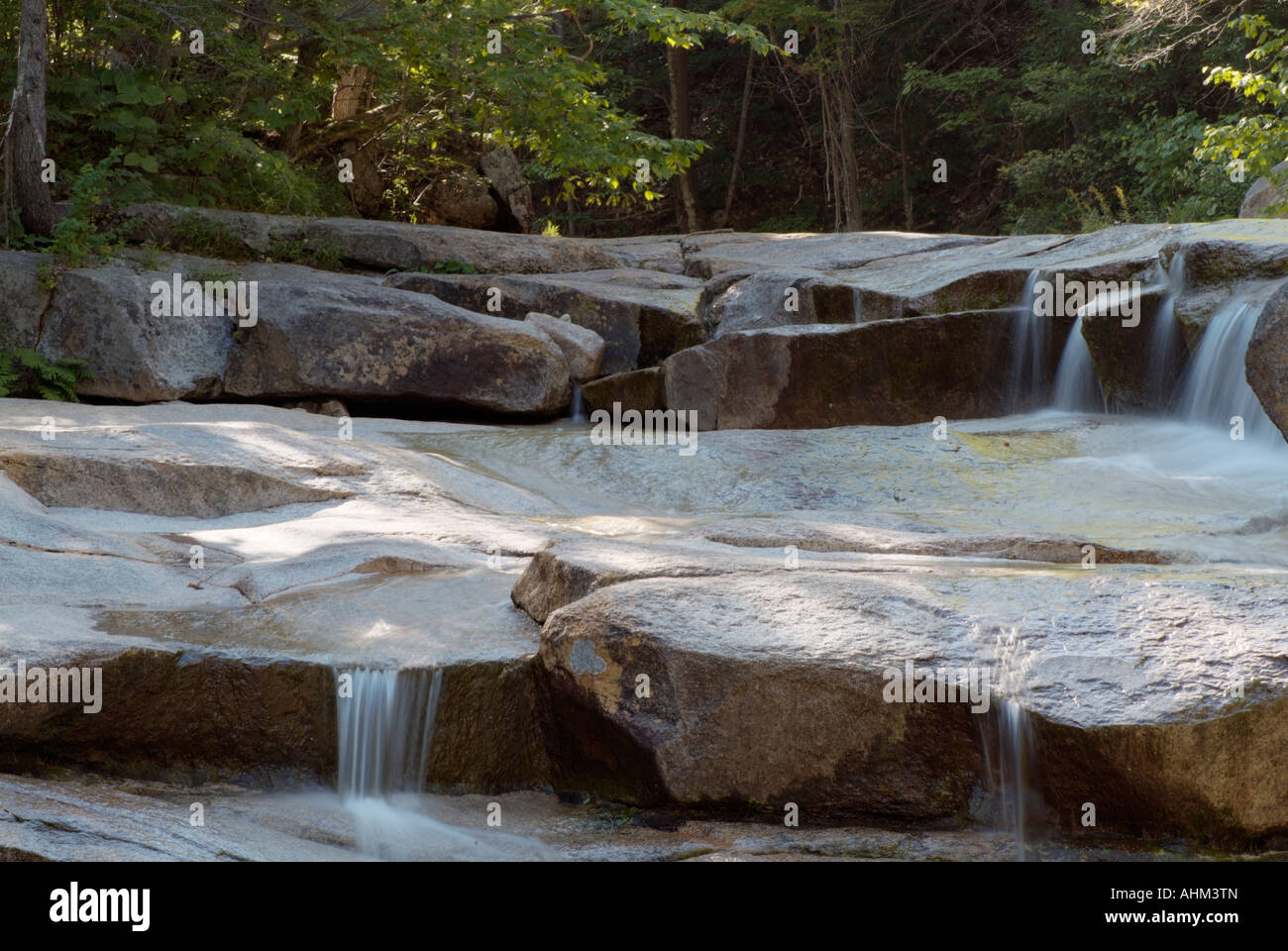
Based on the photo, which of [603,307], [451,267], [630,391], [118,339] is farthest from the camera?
[451,267]

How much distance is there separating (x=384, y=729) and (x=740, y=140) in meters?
22.5

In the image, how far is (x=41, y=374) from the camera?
9984 mm

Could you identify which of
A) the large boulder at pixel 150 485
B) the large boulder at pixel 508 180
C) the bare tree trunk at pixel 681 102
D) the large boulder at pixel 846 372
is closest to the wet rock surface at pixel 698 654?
the large boulder at pixel 150 485

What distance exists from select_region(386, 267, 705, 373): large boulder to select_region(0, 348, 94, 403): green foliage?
10.5ft

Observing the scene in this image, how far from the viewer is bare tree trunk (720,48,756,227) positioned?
24750 mm

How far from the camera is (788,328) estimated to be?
10.2 m

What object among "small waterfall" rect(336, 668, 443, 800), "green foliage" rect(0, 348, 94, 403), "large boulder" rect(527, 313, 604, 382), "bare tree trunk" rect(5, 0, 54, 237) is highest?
"bare tree trunk" rect(5, 0, 54, 237)

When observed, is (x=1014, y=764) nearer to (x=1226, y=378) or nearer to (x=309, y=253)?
(x=1226, y=378)

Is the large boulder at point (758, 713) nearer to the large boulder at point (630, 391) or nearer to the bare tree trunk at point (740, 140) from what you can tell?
the large boulder at point (630, 391)

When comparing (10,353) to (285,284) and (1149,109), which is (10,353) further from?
(1149,109)

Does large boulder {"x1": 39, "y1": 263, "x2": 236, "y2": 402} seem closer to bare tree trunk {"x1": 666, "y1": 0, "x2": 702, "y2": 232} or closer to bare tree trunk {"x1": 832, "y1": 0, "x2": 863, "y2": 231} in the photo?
bare tree trunk {"x1": 666, "y1": 0, "x2": 702, "y2": 232}

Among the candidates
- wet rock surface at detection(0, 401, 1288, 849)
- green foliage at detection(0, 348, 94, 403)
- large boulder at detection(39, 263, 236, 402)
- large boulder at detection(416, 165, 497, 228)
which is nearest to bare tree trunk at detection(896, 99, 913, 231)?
large boulder at detection(416, 165, 497, 228)

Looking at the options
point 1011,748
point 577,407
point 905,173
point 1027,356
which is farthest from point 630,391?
point 905,173

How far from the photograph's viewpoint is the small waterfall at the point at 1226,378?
28.7 feet
